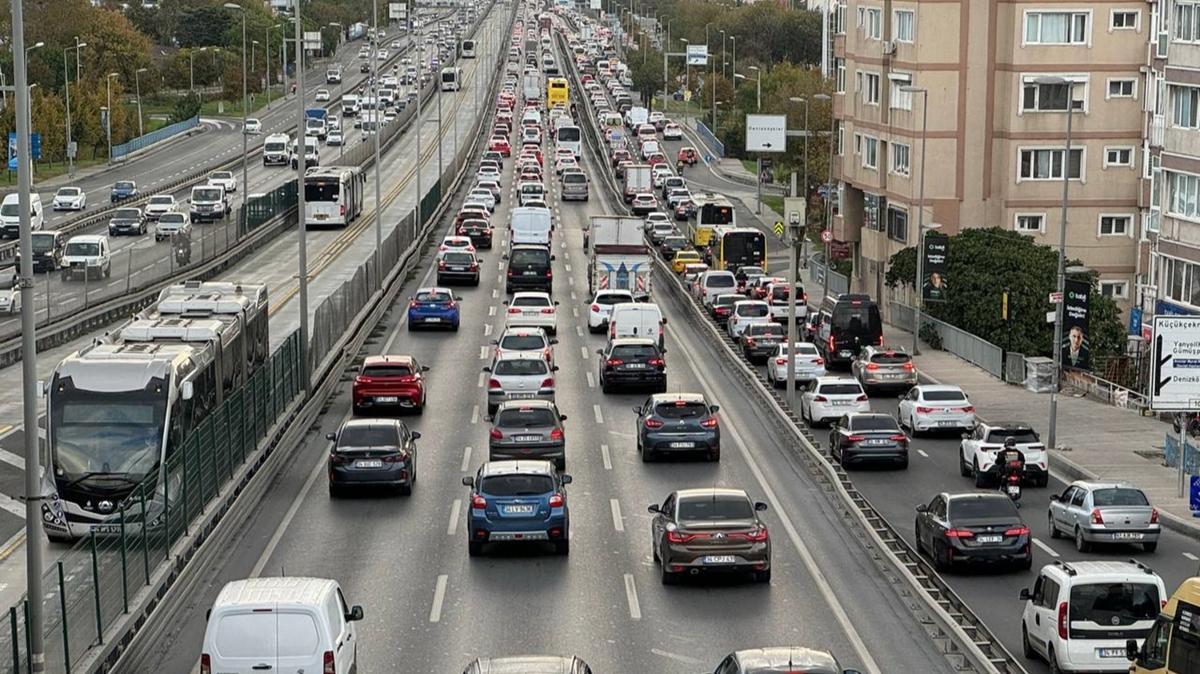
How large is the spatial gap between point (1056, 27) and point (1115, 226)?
27.5 feet

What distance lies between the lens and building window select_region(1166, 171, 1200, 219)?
59906 millimetres

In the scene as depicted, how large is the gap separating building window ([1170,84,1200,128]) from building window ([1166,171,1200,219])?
1.58 meters

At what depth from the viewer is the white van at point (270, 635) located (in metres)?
20.9

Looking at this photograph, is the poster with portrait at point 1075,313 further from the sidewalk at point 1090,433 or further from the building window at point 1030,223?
the building window at point 1030,223

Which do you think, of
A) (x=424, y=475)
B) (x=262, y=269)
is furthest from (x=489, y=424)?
(x=262, y=269)

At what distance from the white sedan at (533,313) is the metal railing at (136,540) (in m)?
20.9

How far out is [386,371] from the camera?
154 feet

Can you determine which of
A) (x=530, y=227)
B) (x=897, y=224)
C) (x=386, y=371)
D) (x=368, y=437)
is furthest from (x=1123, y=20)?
(x=368, y=437)

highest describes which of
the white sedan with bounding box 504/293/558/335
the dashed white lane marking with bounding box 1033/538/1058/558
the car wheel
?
the white sedan with bounding box 504/293/558/335

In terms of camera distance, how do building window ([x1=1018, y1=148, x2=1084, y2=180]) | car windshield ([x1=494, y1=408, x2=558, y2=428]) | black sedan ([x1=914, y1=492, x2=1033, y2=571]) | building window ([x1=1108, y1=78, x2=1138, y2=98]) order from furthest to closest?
building window ([x1=1018, y1=148, x2=1084, y2=180]) → building window ([x1=1108, y1=78, x2=1138, y2=98]) → car windshield ([x1=494, y1=408, x2=558, y2=428]) → black sedan ([x1=914, y1=492, x2=1033, y2=571])

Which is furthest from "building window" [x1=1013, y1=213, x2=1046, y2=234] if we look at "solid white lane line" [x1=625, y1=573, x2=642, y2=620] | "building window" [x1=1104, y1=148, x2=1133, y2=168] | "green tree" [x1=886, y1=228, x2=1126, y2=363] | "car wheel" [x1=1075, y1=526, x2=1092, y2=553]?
"solid white lane line" [x1=625, y1=573, x2=642, y2=620]

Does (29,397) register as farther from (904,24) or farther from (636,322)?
(904,24)

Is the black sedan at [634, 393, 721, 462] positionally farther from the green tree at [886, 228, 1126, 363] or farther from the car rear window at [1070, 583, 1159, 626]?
the green tree at [886, 228, 1126, 363]

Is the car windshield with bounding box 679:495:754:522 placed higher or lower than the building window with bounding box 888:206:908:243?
higher
